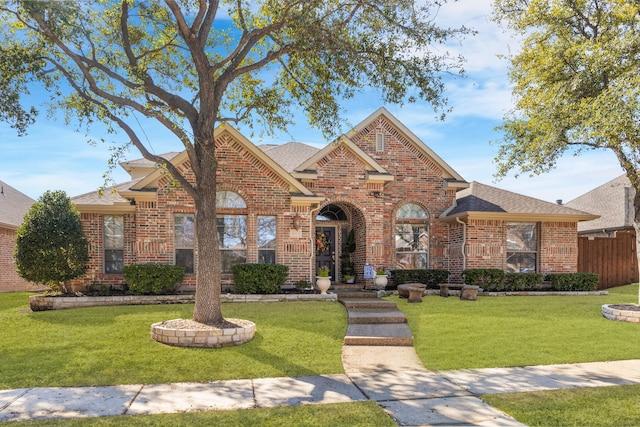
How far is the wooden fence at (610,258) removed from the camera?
58.3 ft

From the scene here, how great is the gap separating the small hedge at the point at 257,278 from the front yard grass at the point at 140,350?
2.06m

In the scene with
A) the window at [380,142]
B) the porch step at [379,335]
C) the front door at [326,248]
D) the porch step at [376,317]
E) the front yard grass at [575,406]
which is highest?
the window at [380,142]

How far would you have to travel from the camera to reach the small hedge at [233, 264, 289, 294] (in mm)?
13172

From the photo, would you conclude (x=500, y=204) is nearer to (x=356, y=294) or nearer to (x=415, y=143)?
(x=415, y=143)

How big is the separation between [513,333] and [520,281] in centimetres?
678

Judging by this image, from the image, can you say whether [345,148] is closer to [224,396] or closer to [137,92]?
[137,92]

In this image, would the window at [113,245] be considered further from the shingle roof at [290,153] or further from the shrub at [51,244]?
the shingle roof at [290,153]

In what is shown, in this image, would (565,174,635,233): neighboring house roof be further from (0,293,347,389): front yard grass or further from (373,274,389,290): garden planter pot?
(0,293,347,389): front yard grass

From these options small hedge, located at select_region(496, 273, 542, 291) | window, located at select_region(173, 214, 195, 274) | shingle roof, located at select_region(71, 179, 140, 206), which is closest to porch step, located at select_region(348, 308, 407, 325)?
window, located at select_region(173, 214, 195, 274)

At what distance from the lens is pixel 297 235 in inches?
560

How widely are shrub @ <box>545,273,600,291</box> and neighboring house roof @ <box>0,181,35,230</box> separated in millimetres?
21518

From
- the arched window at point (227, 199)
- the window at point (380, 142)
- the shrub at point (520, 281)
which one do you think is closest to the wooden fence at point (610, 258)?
the shrub at point (520, 281)

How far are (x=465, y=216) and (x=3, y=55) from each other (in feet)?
43.4

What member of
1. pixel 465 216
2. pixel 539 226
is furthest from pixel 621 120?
pixel 539 226
